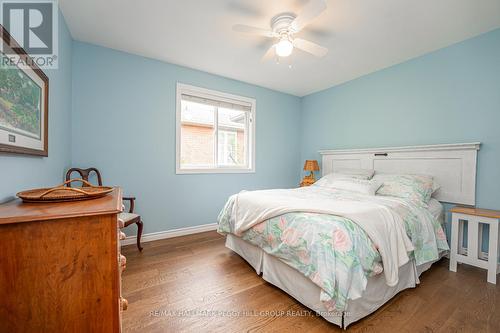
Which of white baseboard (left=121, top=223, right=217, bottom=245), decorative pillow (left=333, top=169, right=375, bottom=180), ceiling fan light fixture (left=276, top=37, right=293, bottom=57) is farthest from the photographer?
decorative pillow (left=333, top=169, right=375, bottom=180)

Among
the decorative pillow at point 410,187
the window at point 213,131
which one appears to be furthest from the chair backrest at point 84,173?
the decorative pillow at point 410,187

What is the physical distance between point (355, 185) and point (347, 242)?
1.46 metres

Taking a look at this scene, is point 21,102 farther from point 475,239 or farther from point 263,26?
point 475,239

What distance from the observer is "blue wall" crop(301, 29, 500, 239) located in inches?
85.7

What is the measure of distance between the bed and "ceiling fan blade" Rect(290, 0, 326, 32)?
151 cm

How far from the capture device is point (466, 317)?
4.83 ft

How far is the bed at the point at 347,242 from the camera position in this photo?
1276mm

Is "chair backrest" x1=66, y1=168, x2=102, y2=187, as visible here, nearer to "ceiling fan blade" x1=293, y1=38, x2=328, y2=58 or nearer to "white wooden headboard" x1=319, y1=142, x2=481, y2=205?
"ceiling fan blade" x1=293, y1=38, x2=328, y2=58

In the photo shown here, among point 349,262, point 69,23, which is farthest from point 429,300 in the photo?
point 69,23

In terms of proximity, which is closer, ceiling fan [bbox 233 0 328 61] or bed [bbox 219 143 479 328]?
bed [bbox 219 143 479 328]

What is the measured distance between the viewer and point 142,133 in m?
2.80

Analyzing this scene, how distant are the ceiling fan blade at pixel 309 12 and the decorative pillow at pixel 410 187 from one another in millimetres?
2007

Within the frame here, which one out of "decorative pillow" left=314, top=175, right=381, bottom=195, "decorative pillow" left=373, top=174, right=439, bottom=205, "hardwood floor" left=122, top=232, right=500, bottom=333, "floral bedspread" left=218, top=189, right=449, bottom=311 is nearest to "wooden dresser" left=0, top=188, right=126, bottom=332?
"hardwood floor" left=122, top=232, right=500, bottom=333

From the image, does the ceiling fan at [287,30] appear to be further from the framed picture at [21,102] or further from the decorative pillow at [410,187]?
the decorative pillow at [410,187]
